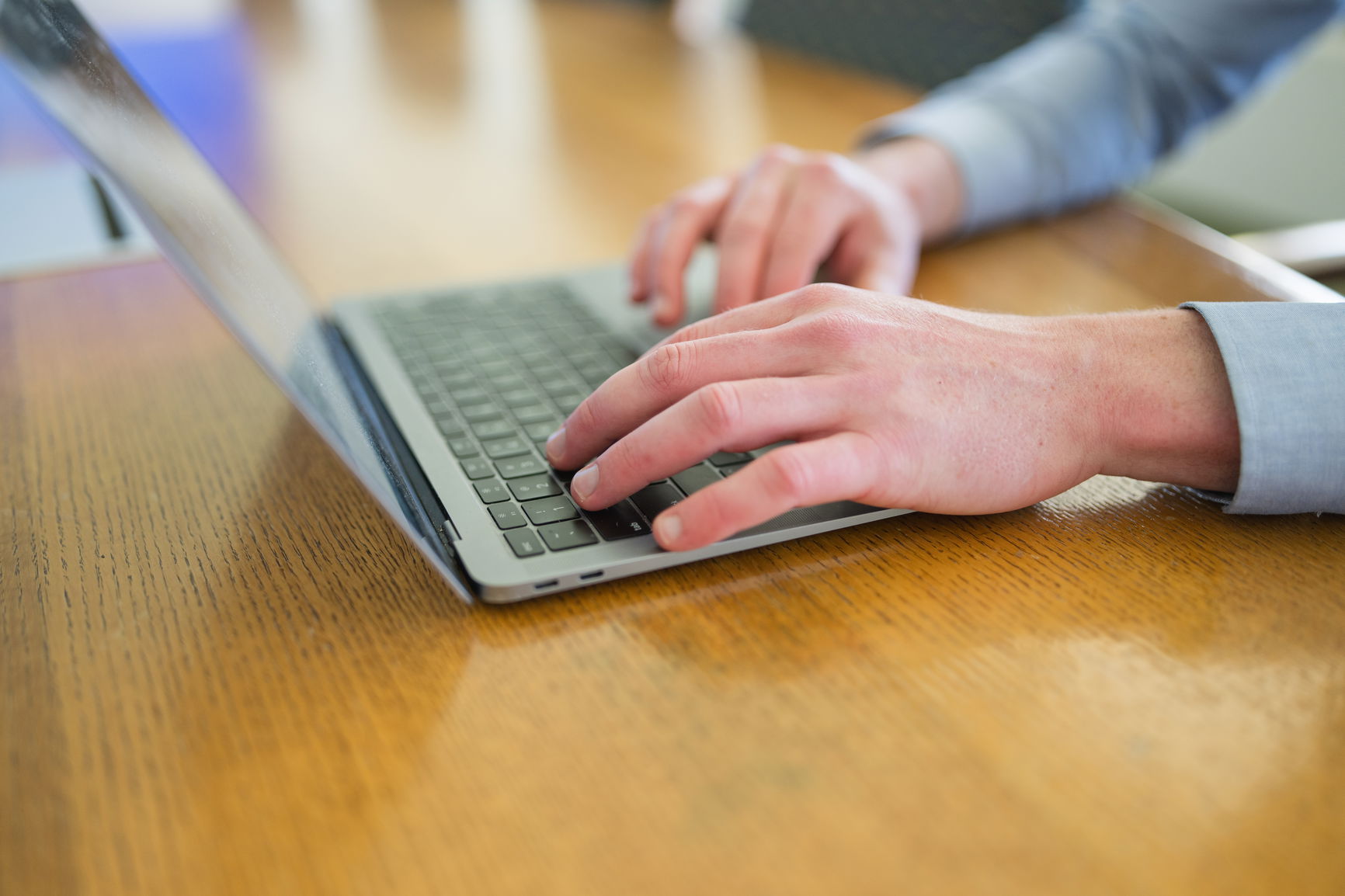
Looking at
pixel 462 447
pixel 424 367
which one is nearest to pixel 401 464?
pixel 462 447

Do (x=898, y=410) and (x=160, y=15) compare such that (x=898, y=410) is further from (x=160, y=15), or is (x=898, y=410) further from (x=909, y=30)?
(x=160, y=15)

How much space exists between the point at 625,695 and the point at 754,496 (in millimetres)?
104

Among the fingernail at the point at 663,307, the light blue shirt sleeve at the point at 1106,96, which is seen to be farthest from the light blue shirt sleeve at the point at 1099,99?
the fingernail at the point at 663,307

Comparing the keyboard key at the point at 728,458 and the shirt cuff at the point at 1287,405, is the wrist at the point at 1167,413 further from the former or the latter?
the keyboard key at the point at 728,458

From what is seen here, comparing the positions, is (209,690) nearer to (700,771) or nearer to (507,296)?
(700,771)

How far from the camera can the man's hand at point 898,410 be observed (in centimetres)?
47

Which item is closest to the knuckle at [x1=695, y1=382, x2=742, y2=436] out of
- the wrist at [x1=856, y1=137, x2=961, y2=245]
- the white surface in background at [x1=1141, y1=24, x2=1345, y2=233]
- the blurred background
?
the wrist at [x1=856, y1=137, x2=961, y2=245]

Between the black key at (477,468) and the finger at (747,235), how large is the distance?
0.81ft

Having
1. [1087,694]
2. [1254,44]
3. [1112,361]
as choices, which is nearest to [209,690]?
[1087,694]

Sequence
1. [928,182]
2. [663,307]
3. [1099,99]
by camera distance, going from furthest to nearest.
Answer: [1099,99] → [928,182] → [663,307]

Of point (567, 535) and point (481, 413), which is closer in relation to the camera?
point (567, 535)

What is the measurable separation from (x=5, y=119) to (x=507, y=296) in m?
0.91

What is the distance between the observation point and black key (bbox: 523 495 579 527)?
488mm

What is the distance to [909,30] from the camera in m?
1.47
